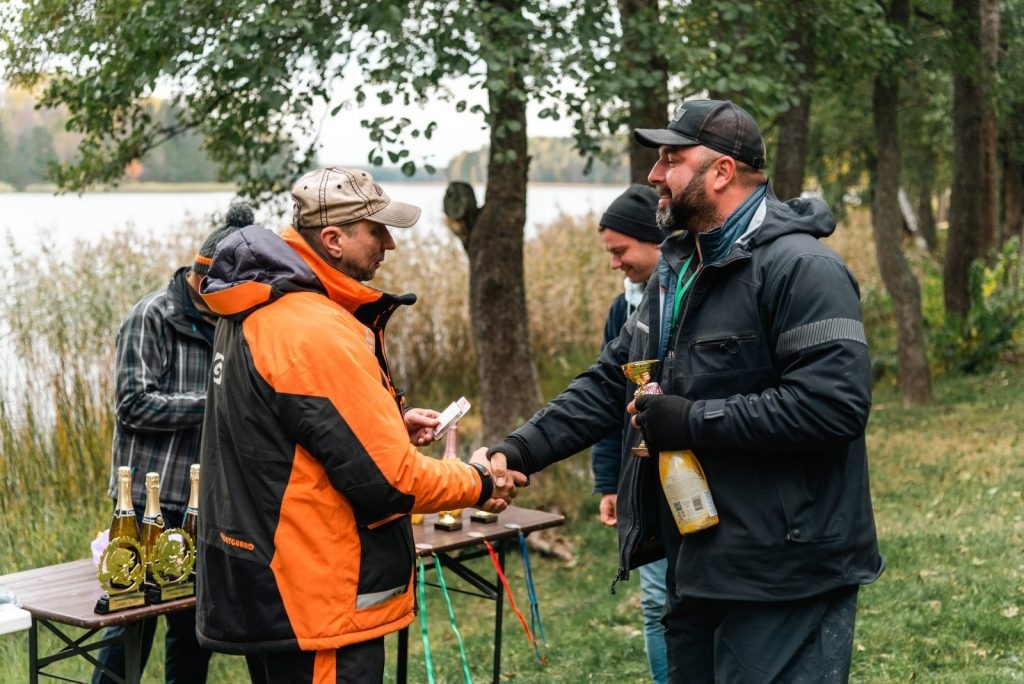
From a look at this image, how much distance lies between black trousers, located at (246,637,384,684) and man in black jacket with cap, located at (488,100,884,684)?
2.49 feet

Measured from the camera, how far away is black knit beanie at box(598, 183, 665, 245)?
4.52m

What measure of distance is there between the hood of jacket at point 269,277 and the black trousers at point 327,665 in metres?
0.86

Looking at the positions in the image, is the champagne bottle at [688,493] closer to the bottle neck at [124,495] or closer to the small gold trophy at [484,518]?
the bottle neck at [124,495]

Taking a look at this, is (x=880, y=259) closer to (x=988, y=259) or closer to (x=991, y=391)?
(x=991, y=391)

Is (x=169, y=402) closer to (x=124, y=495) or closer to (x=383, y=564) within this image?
(x=124, y=495)

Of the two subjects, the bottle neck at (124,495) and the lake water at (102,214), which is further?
the lake water at (102,214)

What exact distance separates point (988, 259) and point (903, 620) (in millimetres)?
10812

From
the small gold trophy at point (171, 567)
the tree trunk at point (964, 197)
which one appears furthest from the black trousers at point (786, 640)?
the tree trunk at point (964, 197)

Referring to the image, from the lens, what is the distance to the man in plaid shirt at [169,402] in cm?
440

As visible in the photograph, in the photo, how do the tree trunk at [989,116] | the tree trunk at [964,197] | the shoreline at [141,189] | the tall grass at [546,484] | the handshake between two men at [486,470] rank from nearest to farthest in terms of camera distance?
the handshake between two men at [486,470] → the tall grass at [546,484] → the shoreline at [141,189] → the tree trunk at [989,116] → the tree trunk at [964,197]

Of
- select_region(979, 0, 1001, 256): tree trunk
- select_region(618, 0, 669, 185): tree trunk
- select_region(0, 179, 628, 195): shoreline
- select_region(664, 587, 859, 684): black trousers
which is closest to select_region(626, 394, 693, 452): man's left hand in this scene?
select_region(664, 587, 859, 684): black trousers

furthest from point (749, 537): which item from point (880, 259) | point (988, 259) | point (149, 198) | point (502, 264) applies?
point (988, 259)

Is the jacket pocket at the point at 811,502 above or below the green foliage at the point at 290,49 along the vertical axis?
below

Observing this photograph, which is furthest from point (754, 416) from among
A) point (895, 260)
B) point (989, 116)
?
point (989, 116)
